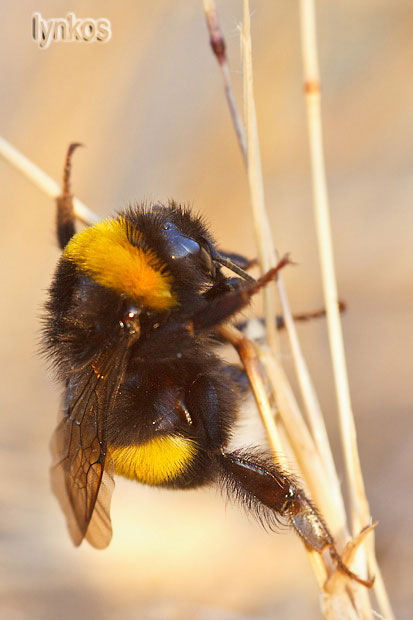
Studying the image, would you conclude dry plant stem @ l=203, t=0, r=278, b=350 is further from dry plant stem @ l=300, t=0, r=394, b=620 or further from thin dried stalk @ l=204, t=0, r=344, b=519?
dry plant stem @ l=300, t=0, r=394, b=620

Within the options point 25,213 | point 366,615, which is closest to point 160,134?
point 25,213

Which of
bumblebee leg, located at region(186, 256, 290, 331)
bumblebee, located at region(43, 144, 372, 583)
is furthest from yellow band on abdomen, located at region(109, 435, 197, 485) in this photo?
bumblebee leg, located at region(186, 256, 290, 331)

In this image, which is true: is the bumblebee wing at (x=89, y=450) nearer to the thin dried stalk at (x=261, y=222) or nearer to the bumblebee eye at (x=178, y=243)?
the bumblebee eye at (x=178, y=243)

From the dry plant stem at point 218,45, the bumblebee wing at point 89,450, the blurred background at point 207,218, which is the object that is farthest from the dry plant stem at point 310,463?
the blurred background at point 207,218

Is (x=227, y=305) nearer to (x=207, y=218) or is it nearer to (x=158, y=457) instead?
(x=158, y=457)

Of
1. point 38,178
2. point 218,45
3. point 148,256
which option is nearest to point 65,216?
point 38,178
